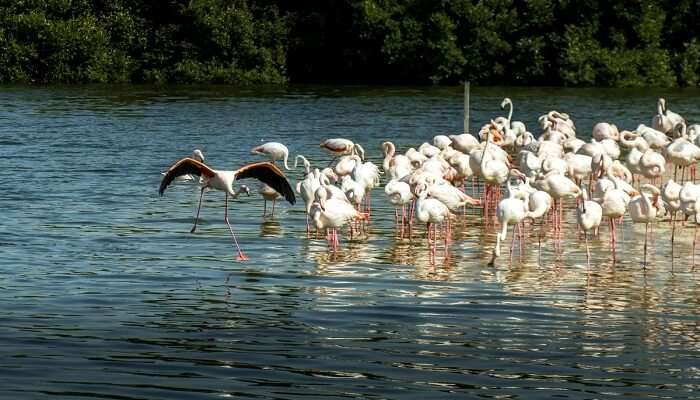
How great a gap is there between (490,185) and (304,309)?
602 centimetres

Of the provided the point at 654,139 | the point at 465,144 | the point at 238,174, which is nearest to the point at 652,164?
the point at 654,139

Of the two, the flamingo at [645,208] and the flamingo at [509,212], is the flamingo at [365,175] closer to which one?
the flamingo at [509,212]

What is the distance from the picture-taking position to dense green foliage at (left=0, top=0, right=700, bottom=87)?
43688mm

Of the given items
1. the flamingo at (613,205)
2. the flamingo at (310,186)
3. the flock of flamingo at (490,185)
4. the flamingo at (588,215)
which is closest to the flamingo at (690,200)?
the flock of flamingo at (490,185)

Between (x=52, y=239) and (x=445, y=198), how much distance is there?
13.6 ft

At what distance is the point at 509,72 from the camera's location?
148 ft

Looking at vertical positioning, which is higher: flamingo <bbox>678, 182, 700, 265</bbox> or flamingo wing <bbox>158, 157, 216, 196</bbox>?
flamingo wing <bbox>158, 157, 216, 196</bbox>

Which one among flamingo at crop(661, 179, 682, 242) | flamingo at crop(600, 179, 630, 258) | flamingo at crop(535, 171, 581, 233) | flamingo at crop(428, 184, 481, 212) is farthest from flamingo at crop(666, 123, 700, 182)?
flamingo at crop(428, 184, 481, 212)

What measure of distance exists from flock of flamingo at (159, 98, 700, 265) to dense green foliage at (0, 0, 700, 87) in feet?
79.3

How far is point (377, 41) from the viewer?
45719 millimetres

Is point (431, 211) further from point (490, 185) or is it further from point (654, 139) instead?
point (654, 139)

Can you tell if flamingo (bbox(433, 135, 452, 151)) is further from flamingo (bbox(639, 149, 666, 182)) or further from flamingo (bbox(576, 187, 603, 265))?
flamingo (bbox(576, 187, 603, 265))

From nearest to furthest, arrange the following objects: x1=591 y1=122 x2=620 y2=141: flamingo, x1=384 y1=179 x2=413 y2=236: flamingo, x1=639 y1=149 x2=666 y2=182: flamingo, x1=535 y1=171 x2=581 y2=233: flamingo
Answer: x1=535 y1=171 x2=581 y2=233: flamingo, x1=384 y1=179 x2=413 y2=236: flamingo, x1=639 y1=149 x2=666 y2=182: flamingo, x1=591 y1=122 x2=620 y2=141: flamingo

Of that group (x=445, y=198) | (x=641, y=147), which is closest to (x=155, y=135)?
(x=641, y=147)
